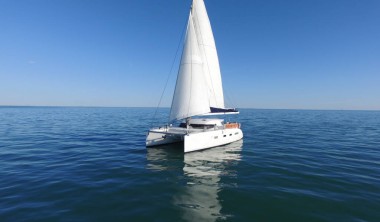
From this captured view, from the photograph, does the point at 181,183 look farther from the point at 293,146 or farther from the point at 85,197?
the point at 293,146

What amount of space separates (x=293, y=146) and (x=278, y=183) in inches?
437

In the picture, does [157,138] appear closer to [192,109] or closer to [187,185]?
[192,109]

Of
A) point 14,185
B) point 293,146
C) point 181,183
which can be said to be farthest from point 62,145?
point 293,146

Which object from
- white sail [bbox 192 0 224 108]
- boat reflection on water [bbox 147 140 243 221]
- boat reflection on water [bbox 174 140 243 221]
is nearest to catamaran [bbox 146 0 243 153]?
boat reflection on water [bbox 147 140 243 221]

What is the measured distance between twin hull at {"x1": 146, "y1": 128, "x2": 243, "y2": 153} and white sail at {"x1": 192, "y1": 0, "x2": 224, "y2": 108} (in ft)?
16.5

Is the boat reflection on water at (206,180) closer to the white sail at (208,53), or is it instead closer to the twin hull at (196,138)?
the twin hull at (196,138)

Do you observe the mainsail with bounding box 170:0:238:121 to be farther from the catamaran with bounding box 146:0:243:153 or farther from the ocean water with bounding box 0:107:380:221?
the ocean water with bounding box 0:107:380:221

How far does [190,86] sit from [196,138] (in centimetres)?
471

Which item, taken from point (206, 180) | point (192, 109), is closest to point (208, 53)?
point (192, 109)

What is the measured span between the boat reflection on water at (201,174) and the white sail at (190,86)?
142 inches

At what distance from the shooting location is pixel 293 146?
66.6 feet

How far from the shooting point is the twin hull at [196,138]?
1694 cm

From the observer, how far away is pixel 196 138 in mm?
17188

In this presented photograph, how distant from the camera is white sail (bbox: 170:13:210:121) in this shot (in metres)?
18.8
